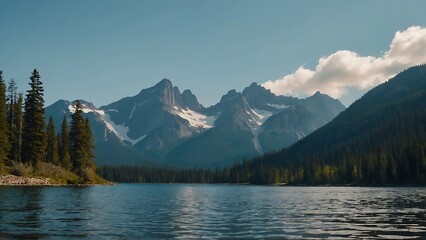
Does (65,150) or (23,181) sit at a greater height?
(65,150)

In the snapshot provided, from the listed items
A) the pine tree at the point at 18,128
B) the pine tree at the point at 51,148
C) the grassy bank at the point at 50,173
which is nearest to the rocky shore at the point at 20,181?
the grassy bank at the point at 50,173

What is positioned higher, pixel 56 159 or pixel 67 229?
pixel 56 159

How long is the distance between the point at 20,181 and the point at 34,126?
2137 cm

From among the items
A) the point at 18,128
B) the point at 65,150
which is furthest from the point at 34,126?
the point at 65,150

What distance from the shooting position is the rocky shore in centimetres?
9794

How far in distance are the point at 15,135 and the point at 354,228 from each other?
334 feet

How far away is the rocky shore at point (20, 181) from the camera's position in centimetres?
9794

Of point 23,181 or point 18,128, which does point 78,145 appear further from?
point 23,181

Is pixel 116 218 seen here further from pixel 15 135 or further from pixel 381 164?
pixel 381 164

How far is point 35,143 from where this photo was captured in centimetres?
11481

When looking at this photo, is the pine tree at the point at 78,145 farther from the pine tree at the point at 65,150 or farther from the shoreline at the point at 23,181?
the shoreline at the point at 23,181

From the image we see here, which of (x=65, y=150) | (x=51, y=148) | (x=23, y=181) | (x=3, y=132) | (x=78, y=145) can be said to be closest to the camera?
(x=23, y=181)

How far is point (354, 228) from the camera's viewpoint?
3522 centimetres

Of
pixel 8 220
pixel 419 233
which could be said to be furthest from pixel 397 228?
pixel 8 220
